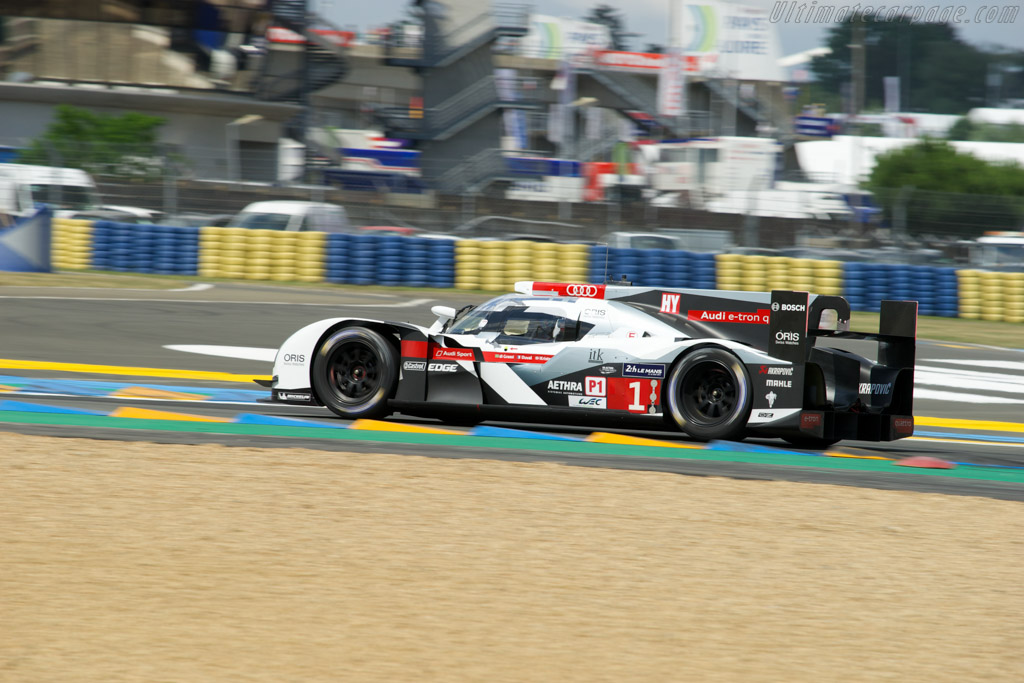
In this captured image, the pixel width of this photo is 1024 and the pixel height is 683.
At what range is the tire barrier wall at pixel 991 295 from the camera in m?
21.4

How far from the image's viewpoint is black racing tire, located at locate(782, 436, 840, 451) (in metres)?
8.57

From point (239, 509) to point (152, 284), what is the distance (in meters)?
14.2

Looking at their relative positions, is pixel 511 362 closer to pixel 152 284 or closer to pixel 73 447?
pixel 73 447

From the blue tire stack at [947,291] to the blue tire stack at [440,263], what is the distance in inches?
360

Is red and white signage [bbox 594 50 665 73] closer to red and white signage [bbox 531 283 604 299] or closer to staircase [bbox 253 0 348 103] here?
staircase [bbox 253 0 348 103]

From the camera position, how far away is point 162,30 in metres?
36.7

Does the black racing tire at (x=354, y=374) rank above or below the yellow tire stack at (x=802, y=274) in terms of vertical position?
below

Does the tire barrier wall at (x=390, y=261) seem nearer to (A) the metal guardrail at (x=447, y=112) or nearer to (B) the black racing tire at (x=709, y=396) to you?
(B) the black racing tire at (x=709, y=396)

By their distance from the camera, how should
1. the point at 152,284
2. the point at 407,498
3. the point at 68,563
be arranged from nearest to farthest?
the point at 68,563 → the point at 407,498 → the point at 152,284

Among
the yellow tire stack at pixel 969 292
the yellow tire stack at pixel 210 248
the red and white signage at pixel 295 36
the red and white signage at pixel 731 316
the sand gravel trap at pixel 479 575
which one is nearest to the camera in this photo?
the sand gravel trap at pixel 479 575

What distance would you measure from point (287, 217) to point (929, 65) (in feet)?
222

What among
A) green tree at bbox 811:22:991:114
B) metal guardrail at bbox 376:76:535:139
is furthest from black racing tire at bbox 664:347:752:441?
green tree at bbox 811:22:991:114

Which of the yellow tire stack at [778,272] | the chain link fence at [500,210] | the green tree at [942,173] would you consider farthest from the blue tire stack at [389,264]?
the green tree at [942,173]

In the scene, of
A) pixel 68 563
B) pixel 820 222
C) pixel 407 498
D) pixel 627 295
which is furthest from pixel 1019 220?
pixel 68 563
